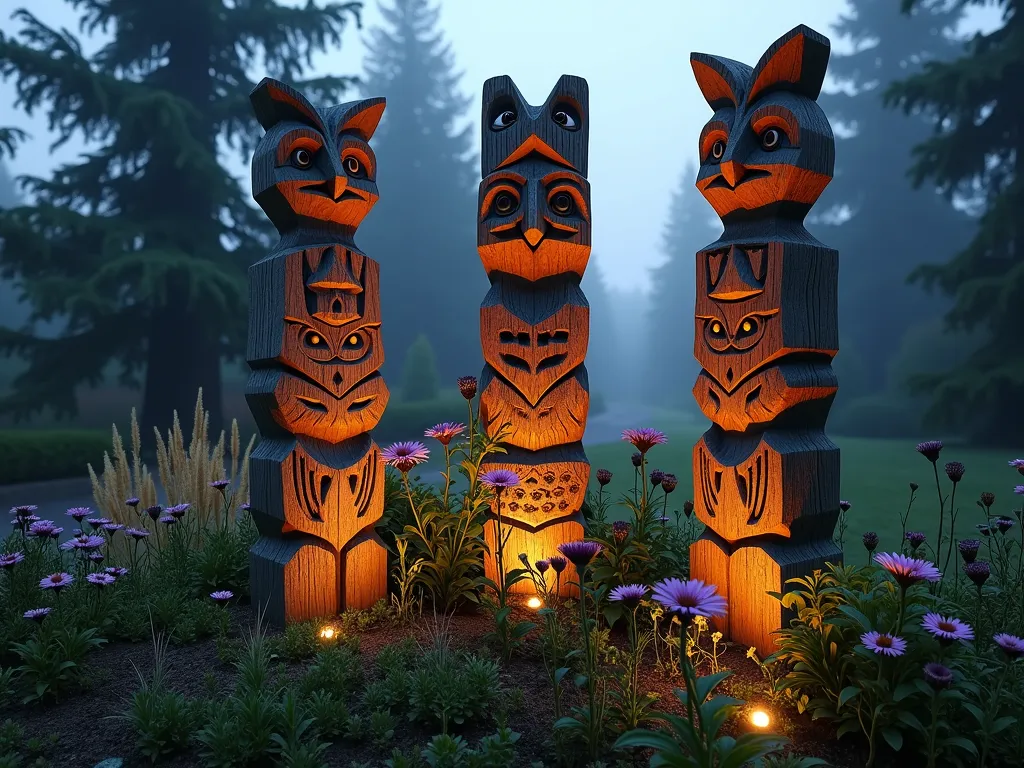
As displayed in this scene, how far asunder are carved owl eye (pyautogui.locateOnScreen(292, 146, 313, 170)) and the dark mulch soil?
265 cm

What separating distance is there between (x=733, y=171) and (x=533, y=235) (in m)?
1.17

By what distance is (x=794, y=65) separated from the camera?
3.21 meters

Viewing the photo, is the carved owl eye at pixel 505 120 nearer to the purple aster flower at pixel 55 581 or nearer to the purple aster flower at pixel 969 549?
the purple aster flower at pixel 969 549

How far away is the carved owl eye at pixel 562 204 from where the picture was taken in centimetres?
379

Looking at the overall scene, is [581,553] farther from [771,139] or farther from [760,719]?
[771,139]

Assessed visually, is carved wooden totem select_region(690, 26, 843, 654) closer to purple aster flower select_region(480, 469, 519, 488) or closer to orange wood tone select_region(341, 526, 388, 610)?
purple aster flower select_region(480, 469, 519, 488)

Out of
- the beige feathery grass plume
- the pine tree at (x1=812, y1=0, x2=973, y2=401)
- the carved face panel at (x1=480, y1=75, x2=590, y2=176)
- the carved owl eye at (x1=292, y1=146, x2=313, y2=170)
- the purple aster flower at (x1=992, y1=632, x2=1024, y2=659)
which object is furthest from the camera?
the pine tree at (x1=812, y1=0, x2=973, y2=401)

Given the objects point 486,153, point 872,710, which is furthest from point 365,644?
point 486,153

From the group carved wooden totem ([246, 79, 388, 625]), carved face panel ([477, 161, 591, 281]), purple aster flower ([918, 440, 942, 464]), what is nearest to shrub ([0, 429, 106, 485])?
carved wooden totem ([246, 79, 388, 625])

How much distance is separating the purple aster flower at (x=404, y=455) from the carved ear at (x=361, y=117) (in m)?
1.95

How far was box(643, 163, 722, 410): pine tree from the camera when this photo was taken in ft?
145

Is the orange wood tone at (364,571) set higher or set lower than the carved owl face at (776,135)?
lower

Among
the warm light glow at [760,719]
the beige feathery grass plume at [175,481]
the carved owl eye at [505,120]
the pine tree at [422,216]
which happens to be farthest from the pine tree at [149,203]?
the pine tree at [422,216]

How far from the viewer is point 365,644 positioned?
3168 millimetres
